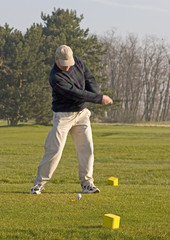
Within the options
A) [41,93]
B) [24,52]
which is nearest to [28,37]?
[24,52]

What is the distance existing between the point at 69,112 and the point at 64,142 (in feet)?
1.51

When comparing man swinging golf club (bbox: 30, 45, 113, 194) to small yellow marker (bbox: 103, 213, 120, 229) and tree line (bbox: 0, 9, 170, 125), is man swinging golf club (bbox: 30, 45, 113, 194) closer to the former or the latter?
small yellow marker (bbox: 103, 213, 120, 229)

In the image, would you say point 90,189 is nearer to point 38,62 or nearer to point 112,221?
point 112,221

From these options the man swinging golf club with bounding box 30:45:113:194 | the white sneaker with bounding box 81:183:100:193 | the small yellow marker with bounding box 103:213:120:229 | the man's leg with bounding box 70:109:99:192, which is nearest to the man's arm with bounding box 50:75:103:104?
the man swinging golf club with bounding box 30:45:113:194

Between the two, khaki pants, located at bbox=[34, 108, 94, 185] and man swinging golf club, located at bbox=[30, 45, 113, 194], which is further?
khaki pants, located at bbox=[34, 108, 94, 185]

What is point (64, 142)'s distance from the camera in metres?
7.59

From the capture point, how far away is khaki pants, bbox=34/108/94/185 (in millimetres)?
7453

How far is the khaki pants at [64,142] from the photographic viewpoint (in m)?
7.45

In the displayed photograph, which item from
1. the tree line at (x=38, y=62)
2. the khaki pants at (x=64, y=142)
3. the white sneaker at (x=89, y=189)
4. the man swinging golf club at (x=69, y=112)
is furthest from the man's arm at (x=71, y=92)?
the tree line at (x=38, y=62)

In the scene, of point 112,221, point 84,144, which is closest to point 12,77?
point 84,144

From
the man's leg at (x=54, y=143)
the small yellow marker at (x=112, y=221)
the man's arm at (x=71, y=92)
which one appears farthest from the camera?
the man's leg at (x=54, y=143)

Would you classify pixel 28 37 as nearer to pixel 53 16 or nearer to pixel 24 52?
pixel 24 52

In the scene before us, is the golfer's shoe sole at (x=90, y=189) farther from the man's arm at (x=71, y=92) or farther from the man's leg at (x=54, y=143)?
the man's arm at (x=71, y=92)

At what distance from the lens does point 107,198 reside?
23.7 feet
